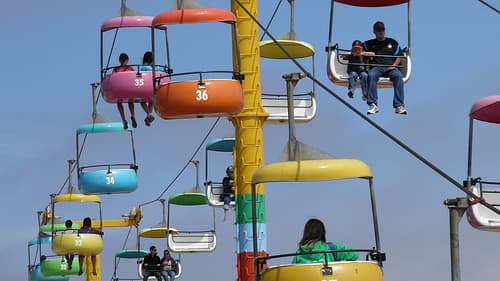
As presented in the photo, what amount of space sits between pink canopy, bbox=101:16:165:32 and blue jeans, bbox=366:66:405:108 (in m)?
4.83

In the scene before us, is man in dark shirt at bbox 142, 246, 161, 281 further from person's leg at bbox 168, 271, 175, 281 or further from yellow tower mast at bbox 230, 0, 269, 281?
yellow tower mast at bbox 230, 0, 269, 281

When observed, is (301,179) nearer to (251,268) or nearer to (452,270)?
(452,270)

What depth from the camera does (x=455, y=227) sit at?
16859 mm

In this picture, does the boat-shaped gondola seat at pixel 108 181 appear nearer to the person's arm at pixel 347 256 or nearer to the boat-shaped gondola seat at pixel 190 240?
the boat-shaped gondola seat at pixel 190 240

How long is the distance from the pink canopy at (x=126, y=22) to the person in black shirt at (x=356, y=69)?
452 centimetres

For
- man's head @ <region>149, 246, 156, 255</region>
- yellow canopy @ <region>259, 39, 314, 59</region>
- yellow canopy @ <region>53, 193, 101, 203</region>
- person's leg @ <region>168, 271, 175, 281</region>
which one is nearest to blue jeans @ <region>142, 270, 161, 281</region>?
person's leg @ <region>168, 271, 175, 281</region>

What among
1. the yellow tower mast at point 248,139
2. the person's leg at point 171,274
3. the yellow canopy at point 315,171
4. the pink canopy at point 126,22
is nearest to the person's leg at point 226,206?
the person's leg at point 171,274

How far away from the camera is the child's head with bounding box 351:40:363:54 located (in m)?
21.8

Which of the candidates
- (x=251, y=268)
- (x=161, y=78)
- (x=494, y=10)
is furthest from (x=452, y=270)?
(x=251, y=268)

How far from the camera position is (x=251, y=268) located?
81.9 ft

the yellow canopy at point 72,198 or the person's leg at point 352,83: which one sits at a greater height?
the person's leg at point 352,83

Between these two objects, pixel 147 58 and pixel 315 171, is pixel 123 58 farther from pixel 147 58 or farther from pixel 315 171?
pixel 315 171

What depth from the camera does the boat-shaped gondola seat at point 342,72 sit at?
21688 mm

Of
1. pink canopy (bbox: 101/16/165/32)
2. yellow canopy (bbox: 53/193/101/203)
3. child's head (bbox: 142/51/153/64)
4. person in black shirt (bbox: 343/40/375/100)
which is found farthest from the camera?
yellow canopy (bbox: 53/193/101/203)
